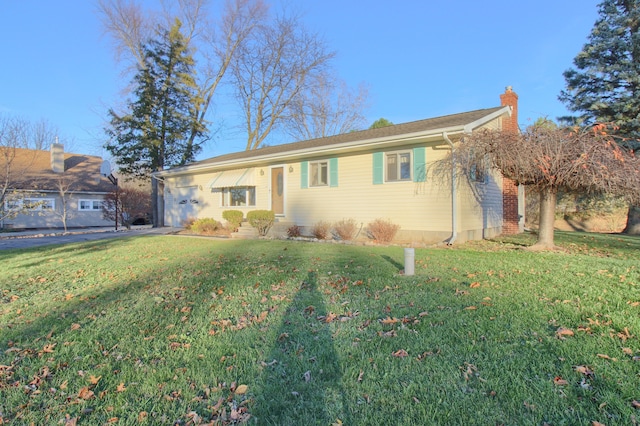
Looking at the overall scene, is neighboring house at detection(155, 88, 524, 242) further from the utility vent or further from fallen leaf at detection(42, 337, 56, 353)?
the utility vent

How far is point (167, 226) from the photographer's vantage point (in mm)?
19406

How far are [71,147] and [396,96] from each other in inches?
917

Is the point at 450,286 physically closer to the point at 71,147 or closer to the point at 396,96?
the point at 396,96

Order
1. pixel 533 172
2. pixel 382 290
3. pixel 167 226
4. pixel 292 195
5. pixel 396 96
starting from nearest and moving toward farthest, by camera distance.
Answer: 1. pixel 382 290
2. pixel 533 172
3. pixel 292 195
4. pixel 167 226
5. pixel 396 96

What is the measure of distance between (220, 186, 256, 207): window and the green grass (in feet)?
30.9

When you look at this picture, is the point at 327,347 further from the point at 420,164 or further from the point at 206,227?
the point at 206,227

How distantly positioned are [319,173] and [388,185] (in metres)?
2.94

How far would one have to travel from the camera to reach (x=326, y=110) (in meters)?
28.9

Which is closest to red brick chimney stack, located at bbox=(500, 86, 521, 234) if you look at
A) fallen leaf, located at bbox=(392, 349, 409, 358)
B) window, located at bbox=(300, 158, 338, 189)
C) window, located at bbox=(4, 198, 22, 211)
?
Result: window, located at bbox=(300, 158, 338, 189)

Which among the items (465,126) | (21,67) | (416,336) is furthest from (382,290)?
(21,67)

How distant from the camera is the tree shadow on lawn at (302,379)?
2.22 meters

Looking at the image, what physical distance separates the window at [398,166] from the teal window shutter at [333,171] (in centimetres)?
196

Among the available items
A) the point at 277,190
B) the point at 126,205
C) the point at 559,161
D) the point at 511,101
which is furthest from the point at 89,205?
the point at 559,161

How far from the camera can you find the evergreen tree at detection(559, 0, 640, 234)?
14.7m
